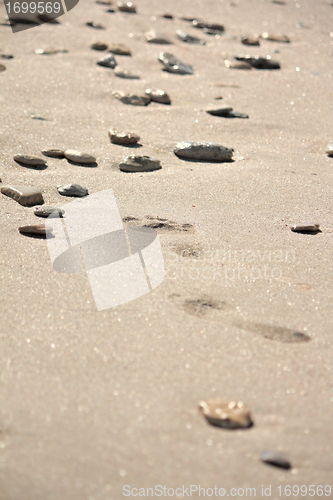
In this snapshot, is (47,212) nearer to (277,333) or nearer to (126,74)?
(277,333)

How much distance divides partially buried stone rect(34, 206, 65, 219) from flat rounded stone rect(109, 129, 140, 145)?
2.49 feet

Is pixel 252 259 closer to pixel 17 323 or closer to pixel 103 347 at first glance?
pixel 103 347

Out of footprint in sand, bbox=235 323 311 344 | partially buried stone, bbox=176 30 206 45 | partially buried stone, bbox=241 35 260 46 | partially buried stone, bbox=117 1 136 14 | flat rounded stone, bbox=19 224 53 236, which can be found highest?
partially buried stone, bbox=117 1 136 14

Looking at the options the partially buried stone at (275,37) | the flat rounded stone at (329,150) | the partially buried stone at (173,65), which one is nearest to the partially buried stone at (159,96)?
the partially buried stone at (173,65)

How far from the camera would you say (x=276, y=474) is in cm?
112

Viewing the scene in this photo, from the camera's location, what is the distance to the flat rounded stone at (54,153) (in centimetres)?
255

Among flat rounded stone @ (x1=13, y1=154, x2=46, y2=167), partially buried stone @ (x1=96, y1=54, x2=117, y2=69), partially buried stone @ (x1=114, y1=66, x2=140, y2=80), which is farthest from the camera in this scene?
partially buried stone @ (x1=96, y1=54, x2=117, y2=69)

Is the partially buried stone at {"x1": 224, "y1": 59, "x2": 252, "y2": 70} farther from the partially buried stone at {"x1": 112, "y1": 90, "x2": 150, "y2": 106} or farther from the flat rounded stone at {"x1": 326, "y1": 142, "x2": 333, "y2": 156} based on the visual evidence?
the flat rounded stone at {"x1": 326, "y1": 142, "x2": 333, "y2": 156}

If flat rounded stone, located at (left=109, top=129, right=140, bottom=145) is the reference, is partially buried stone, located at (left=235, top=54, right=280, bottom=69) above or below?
above

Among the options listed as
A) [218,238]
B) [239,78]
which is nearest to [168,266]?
[218,238]

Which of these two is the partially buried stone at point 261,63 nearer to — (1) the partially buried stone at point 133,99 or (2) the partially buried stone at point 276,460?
(1) the partially buried stone at point 133,99

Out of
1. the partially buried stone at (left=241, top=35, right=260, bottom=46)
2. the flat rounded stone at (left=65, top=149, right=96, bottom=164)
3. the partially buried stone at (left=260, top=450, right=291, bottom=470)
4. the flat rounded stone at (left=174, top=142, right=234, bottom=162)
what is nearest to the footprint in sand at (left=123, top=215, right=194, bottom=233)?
the flat rounded stone at (left=65, top=149, right=96, bottom=164)

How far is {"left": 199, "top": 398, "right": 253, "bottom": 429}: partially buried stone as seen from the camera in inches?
47.6

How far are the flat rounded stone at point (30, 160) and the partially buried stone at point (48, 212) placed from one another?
428 mm
